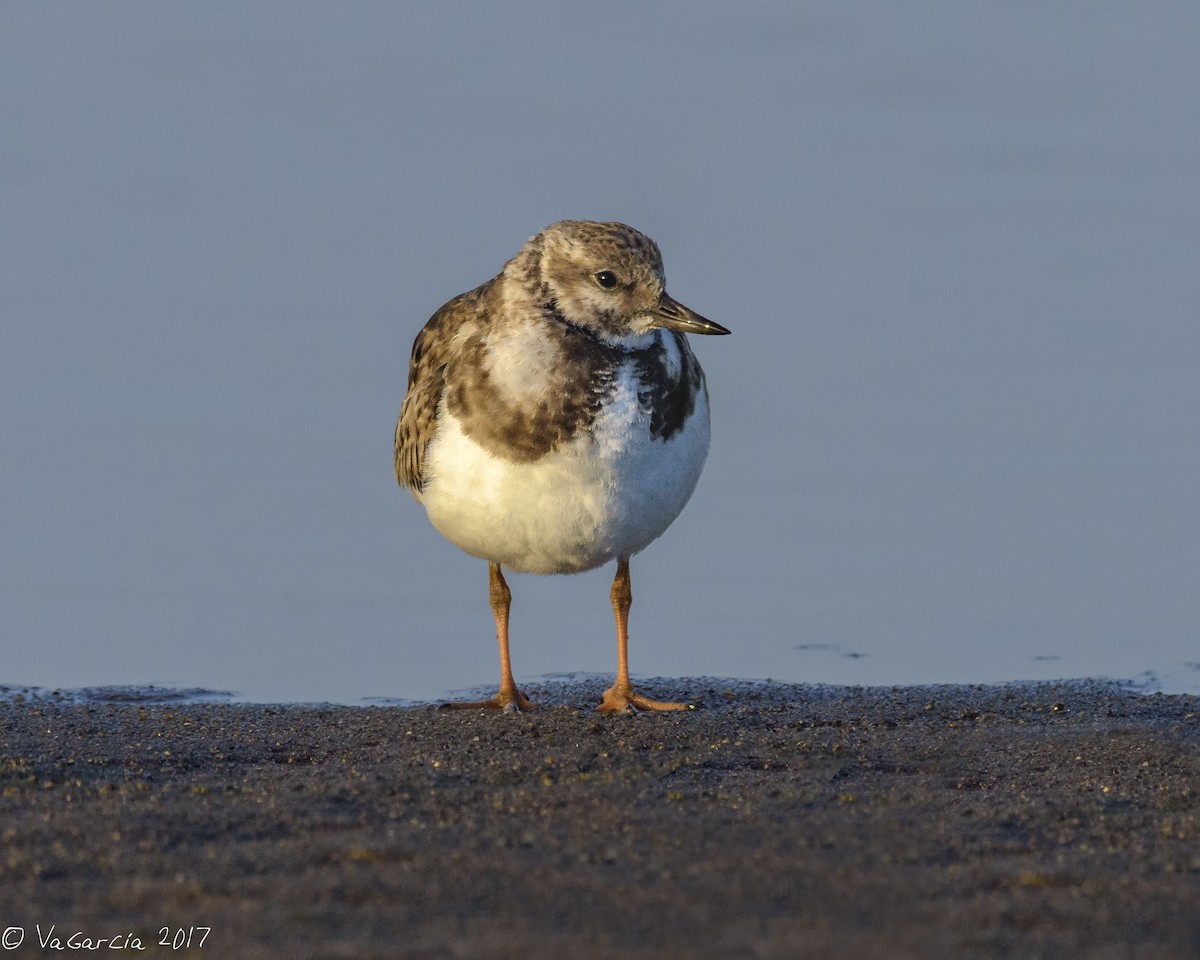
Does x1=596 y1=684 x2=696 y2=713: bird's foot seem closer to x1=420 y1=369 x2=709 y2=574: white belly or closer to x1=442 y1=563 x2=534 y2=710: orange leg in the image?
x1=442 y1=563 x2=534 y2=710: orange leg

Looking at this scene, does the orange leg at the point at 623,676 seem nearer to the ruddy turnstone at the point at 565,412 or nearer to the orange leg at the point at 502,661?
the ruddy turnstone at the point at 565,412

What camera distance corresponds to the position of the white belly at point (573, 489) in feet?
25.0

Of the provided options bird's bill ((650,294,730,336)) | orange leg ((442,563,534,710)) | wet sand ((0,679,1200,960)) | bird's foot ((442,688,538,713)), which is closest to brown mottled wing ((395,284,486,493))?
orange leg ((442,563,534,710))

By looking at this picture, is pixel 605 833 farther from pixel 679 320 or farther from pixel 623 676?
pixel 679 320

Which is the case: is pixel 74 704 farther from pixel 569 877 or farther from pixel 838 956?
pixel 838 956

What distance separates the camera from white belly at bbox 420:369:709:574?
7.61 m

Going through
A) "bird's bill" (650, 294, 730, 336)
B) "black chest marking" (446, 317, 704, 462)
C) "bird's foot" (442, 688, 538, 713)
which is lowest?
"bird's foot" (442, 688, 538, 713)

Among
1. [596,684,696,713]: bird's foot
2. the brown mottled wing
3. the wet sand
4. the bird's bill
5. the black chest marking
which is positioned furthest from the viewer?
the brown mottled wing

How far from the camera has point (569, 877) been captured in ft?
15.2

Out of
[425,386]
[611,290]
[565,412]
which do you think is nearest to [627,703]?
[565,412]

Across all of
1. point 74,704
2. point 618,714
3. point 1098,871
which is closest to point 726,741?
point 618,714

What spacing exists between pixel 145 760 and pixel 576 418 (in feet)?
7.91

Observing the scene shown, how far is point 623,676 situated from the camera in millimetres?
8289

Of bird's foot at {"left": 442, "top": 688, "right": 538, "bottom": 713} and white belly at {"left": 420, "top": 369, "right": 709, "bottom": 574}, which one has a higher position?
white belly at {"left": 420, "top": 369, "right": 709, "bottom": 574}
